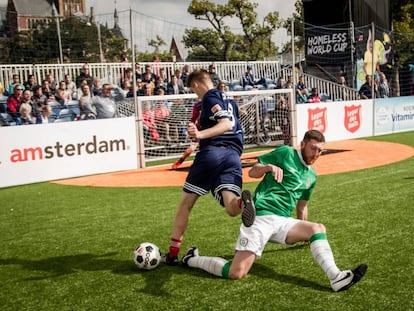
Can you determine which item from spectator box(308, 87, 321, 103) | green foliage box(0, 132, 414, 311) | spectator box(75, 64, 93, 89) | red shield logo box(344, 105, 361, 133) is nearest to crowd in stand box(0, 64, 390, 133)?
spectator box(75, 64, 93, 89)

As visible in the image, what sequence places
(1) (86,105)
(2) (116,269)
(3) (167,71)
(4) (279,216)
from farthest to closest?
(3) (167,71)
(1) (86,105)
(2) (116,269)
(4) (279,216)

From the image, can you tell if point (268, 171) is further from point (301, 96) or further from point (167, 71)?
point (167, 71)

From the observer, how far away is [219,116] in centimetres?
471

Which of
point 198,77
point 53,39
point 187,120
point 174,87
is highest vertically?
point 53,39

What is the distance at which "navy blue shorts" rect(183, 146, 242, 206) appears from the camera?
4.71m

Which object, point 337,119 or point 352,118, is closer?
point 337,119

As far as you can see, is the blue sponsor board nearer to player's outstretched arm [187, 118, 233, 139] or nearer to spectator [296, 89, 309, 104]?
spectator [296, 89, 309, 104]

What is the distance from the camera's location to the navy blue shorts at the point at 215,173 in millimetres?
4715

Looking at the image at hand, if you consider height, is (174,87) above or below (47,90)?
above

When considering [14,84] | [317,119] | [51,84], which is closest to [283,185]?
[14,84]

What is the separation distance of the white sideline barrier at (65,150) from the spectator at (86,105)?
4.85 feet

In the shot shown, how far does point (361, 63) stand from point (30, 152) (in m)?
17.6

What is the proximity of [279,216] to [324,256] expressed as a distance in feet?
1.80

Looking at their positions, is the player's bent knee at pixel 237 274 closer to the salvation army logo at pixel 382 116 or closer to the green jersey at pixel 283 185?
the green jersey at pixel 283 185
